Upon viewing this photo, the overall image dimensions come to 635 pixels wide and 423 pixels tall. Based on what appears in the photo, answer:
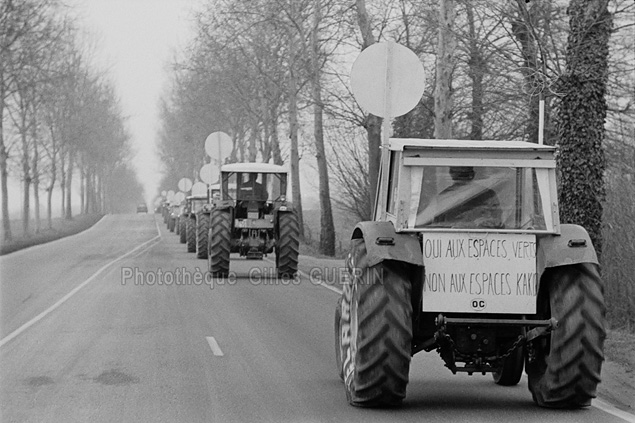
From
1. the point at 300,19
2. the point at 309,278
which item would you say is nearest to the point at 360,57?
the point at 309,278

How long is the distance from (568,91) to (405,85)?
172 inches

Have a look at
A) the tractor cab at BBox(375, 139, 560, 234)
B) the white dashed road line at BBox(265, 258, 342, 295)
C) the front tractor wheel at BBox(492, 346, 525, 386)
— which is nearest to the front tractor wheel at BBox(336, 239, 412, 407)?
the tractor cab at BBox(375, 139, 560, 234)

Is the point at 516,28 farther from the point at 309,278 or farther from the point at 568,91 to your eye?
the point at 309,278

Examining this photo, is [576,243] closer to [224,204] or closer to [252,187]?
[224,204]

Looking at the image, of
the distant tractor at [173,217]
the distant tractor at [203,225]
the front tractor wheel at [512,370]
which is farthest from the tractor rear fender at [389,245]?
the distant tractor at [173,217]

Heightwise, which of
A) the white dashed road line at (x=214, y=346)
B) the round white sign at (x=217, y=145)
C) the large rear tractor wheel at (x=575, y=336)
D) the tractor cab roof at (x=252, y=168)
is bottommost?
the white dashed road line at (x=214, y=346)

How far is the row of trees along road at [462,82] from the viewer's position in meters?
15.8

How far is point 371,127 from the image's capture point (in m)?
29.0

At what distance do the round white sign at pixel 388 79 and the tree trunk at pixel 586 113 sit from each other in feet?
13.9

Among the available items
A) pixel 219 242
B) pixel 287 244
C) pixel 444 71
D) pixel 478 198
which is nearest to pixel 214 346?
pixel 478 198

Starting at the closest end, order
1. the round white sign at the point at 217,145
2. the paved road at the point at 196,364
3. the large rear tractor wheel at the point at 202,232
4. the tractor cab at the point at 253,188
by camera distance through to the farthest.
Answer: the paved road at the point at 196,364
the tractor cab at the point at 253,188
the large rear tractor wheel at the point at 202,232
the round white sign at the point at 217,145

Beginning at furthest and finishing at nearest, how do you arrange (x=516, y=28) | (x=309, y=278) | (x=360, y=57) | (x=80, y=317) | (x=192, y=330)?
(x=309, y=278), (x=516, y=28), (x=80, y=317), (x=192, y=330), (x=360, y=57)

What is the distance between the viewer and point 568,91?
16.0 metres

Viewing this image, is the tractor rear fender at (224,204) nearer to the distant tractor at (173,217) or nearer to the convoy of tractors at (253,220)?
the convoy of tractors at (253,220)
